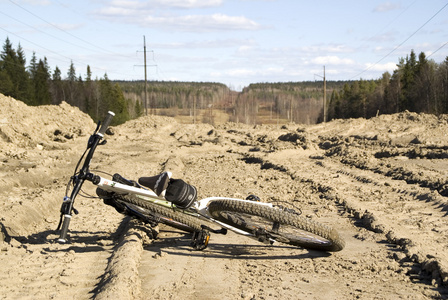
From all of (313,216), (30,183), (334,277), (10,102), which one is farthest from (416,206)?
(10,102)

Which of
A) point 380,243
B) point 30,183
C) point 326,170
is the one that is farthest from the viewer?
point 326,170

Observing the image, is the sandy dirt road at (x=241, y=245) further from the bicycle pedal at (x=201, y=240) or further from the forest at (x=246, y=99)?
the forest at (x=246, y=99)

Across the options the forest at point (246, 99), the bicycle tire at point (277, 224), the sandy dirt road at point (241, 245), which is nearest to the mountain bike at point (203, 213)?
the bicycle tire at point (277, 224)

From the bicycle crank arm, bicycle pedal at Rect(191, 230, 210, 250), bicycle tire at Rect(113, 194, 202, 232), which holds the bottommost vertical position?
bicycle pedal at Rect(191, 230, 210, 250)

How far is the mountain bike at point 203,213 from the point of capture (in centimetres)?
647

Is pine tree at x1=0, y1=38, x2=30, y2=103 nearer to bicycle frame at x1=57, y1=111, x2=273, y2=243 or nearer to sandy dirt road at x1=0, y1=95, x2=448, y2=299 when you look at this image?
sandy dirt road at x1=0, y1=95, x2=448, y2=299

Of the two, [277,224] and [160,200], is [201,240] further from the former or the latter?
[277,224]

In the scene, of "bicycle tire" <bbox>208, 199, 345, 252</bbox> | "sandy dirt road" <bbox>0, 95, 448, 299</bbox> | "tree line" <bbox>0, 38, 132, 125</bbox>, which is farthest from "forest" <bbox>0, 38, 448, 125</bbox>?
"bicycle tire" <bbox>208, 199, 345, 252</bbox>

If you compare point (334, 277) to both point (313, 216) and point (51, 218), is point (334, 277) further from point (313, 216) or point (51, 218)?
point (51, 218)

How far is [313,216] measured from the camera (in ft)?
31.4

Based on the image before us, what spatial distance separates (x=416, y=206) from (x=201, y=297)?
19.9ft

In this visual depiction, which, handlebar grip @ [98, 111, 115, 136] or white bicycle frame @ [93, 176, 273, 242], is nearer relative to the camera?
handlebar grip @ [98, 111, 115, 136]

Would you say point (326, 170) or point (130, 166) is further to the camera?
point (130, 166)

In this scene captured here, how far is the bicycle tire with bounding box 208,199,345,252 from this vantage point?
6.47 meters
